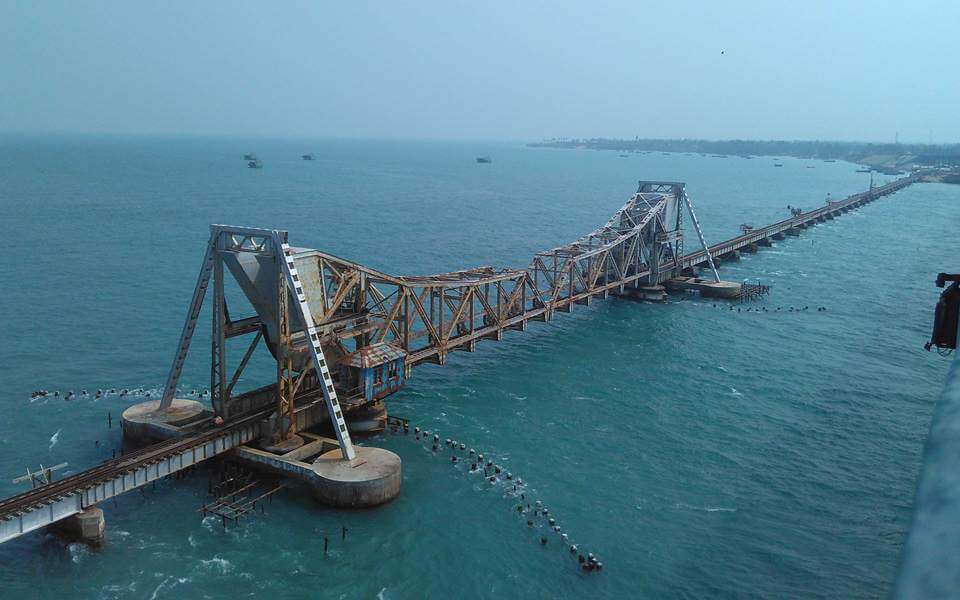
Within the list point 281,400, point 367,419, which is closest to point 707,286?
point 367,419

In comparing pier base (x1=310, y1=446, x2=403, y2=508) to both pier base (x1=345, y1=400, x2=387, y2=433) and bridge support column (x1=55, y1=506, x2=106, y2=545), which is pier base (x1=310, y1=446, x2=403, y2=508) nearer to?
pier base (x1=345, y1=400, x2=387, y2=433)

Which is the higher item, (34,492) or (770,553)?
(34,492)

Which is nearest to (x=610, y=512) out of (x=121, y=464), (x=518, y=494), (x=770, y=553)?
(x=518, y=494)

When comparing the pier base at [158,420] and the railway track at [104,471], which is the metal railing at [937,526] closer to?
the railway track at [104,471]

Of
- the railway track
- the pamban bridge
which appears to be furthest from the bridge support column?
the railway track

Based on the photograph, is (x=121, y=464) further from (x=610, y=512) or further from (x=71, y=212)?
(x=71, y=212)

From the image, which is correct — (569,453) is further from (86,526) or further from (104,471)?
(86,526)
